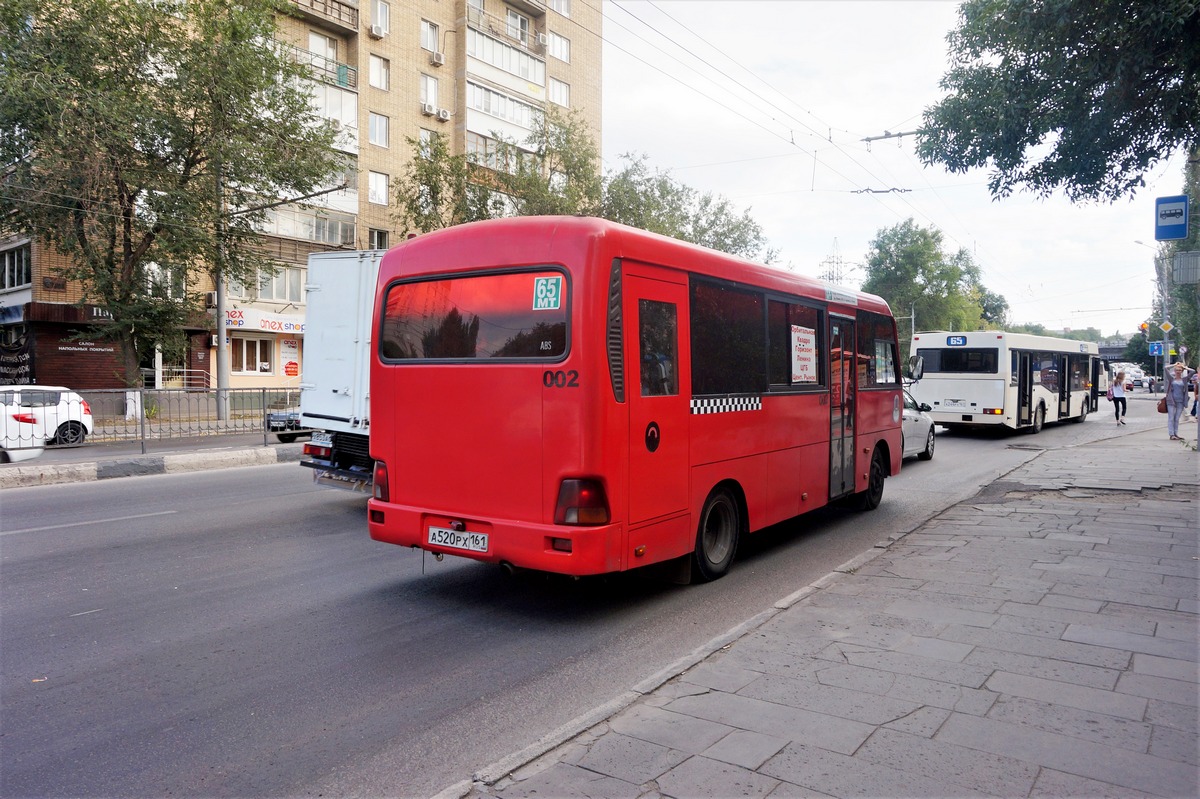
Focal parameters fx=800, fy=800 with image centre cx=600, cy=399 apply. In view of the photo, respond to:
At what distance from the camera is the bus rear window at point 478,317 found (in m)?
5.62

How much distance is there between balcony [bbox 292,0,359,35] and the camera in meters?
34.2

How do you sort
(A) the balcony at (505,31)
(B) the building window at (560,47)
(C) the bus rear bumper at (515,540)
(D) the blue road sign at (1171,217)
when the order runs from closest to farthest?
(C) the bus rear bumper at (515,540), (D) the blue road sign at (1171,217), (A) the balcony at (505,31), (B) the building window at (560,47)

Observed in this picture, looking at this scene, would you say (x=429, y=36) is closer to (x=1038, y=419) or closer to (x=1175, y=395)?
(x=1038, y=419)

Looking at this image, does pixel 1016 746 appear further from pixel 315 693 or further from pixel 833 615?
pixel 315 693

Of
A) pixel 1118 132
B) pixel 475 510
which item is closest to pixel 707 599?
pixel 475 510

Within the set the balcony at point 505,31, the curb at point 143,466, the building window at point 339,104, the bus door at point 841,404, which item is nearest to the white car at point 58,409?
the curb at point 143,466

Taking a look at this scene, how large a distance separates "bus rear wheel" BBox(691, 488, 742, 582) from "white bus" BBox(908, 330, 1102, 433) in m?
15.8

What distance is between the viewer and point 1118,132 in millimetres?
10609

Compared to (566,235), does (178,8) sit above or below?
above

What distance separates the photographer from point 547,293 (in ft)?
18.5

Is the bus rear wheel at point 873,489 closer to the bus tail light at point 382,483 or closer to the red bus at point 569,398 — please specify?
the red bus at point 569,398

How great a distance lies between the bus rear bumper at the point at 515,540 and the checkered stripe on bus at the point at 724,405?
4.56 ft

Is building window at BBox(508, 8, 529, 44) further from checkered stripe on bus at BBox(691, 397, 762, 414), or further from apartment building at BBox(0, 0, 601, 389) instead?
checkered stripe on bus at BBox(691, 397, 762, 414)

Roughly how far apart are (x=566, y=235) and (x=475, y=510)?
2.11m
